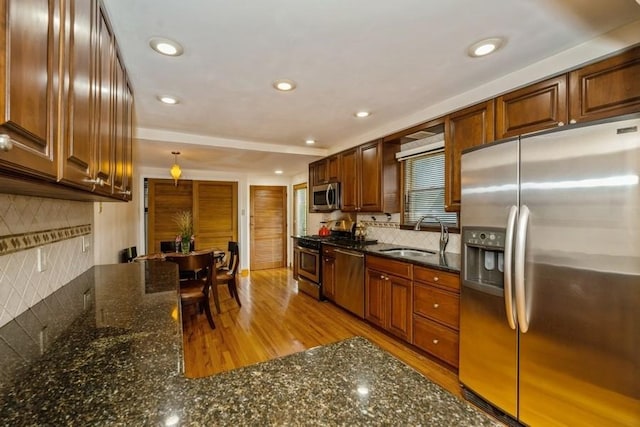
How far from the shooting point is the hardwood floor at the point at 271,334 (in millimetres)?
2412

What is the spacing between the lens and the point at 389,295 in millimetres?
2805

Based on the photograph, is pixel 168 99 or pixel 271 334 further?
pixel 271 334

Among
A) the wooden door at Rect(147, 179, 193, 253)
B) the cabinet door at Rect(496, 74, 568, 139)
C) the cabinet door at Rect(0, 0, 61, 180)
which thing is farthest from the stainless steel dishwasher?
the wooden door at Rect(147, 179, 193, 253)

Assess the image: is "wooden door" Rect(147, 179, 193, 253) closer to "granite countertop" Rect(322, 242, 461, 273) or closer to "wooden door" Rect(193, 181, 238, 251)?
"wooden door" Rect(193, 181, 238, 251)

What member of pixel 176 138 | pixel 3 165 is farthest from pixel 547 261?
pixel 176 138

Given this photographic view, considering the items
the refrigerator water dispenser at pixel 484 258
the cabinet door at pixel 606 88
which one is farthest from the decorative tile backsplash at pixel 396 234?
the cabinet door at pixel 606 88

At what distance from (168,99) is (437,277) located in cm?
275

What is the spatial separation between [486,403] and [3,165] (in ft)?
8.25

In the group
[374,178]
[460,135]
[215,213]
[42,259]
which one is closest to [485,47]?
[460,135]

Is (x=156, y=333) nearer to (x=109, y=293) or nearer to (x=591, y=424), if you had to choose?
(x=109, y=293)

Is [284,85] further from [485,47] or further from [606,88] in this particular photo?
[606,88]

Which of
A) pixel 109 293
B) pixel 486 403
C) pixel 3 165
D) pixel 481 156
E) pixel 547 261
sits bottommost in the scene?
pixel 486 403

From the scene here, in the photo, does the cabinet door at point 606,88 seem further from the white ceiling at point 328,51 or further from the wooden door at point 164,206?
the wooden door at point 164,206

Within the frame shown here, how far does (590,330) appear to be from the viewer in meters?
1.34
